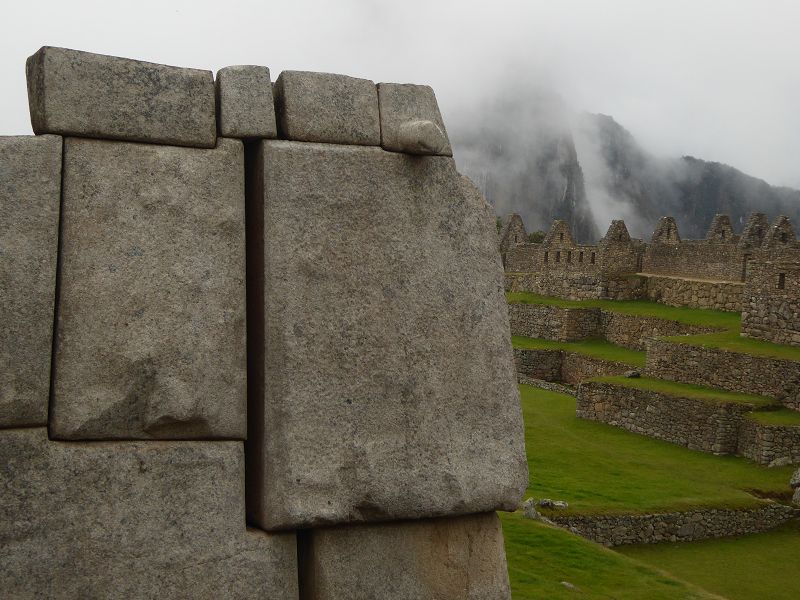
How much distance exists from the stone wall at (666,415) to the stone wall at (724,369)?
3.62 ft

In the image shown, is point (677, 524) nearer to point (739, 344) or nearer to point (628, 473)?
point (628, 473)

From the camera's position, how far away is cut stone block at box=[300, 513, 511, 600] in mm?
3332

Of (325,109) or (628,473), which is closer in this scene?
(325,109)

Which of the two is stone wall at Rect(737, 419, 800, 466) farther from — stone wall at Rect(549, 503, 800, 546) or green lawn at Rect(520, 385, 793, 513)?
stone wall at Rect(549, 503, 800, 546)

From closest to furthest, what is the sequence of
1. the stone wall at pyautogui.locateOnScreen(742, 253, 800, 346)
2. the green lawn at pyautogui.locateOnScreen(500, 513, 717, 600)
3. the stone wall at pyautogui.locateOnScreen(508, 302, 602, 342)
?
1. the green lawn at pyautogui.locateOnScreen(500, 513, 717, 600)
2. the stone wall at pyautogui.locateOnScreen(742, 253, 800, 346)
3. the stone wall at pyautogui.locateOnScreen(508, 302, 602, 342)

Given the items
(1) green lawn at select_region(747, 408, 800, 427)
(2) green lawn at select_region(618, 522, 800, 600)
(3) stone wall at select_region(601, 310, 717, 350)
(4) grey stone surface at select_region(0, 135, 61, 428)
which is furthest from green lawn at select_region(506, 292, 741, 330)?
(4) grey stone surface at select_region(0, 135, 61, 428)

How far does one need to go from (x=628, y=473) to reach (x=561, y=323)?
15.1 metres

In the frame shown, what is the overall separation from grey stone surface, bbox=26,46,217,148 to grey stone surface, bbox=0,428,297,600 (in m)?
0.96

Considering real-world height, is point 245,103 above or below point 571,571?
above

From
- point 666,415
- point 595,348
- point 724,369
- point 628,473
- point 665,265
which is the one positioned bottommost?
point 628,473

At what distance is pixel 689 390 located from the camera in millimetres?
20328

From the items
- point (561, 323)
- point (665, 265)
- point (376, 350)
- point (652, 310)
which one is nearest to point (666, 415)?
point (652, 310)

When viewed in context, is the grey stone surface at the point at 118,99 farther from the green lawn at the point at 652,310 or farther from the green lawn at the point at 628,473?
the green lawn at the point at 652,310

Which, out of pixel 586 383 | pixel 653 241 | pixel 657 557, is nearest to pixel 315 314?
pixel 657 557
